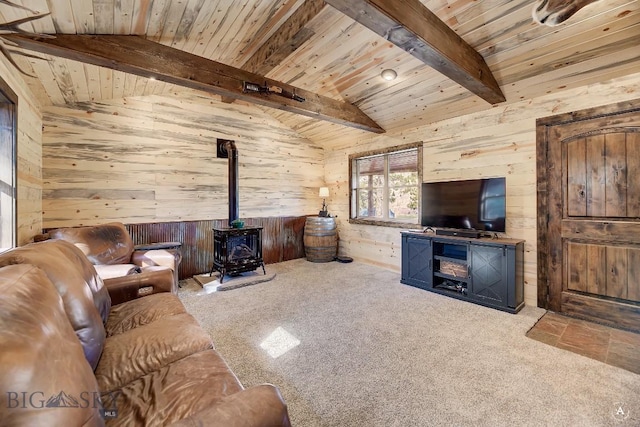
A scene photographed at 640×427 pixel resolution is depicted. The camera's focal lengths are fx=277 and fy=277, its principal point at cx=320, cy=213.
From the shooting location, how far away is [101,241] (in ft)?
10.0

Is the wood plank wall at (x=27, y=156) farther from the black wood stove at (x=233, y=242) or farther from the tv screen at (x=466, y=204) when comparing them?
the tv screen at (x=466, y=204)

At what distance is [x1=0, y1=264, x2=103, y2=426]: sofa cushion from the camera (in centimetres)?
60

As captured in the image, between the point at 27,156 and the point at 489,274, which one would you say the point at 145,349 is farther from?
the point at 489,274

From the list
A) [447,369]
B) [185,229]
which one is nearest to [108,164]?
[185,229]

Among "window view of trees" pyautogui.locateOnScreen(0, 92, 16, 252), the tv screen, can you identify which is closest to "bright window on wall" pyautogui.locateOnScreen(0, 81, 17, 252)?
"window view of trees" pyautogui.locateOnScreen(0, 92, 16, 252)

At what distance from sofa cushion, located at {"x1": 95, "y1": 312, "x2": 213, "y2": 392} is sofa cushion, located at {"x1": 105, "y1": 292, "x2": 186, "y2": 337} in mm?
118

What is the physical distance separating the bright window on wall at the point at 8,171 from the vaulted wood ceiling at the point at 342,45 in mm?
410

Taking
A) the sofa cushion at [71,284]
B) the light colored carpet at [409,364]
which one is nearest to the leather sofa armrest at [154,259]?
the light colored carpet at [409,364]

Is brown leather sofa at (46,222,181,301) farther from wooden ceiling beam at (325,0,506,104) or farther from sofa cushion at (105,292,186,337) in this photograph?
wooden ceiling beam at (325,0,506,104)

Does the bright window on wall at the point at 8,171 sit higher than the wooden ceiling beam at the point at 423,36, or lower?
lower

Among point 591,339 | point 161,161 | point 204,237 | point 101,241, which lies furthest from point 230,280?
point 591,339

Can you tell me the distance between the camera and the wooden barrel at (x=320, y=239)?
5.39 metres

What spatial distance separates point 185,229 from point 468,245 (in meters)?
4.17

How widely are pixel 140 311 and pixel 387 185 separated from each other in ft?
13.7
